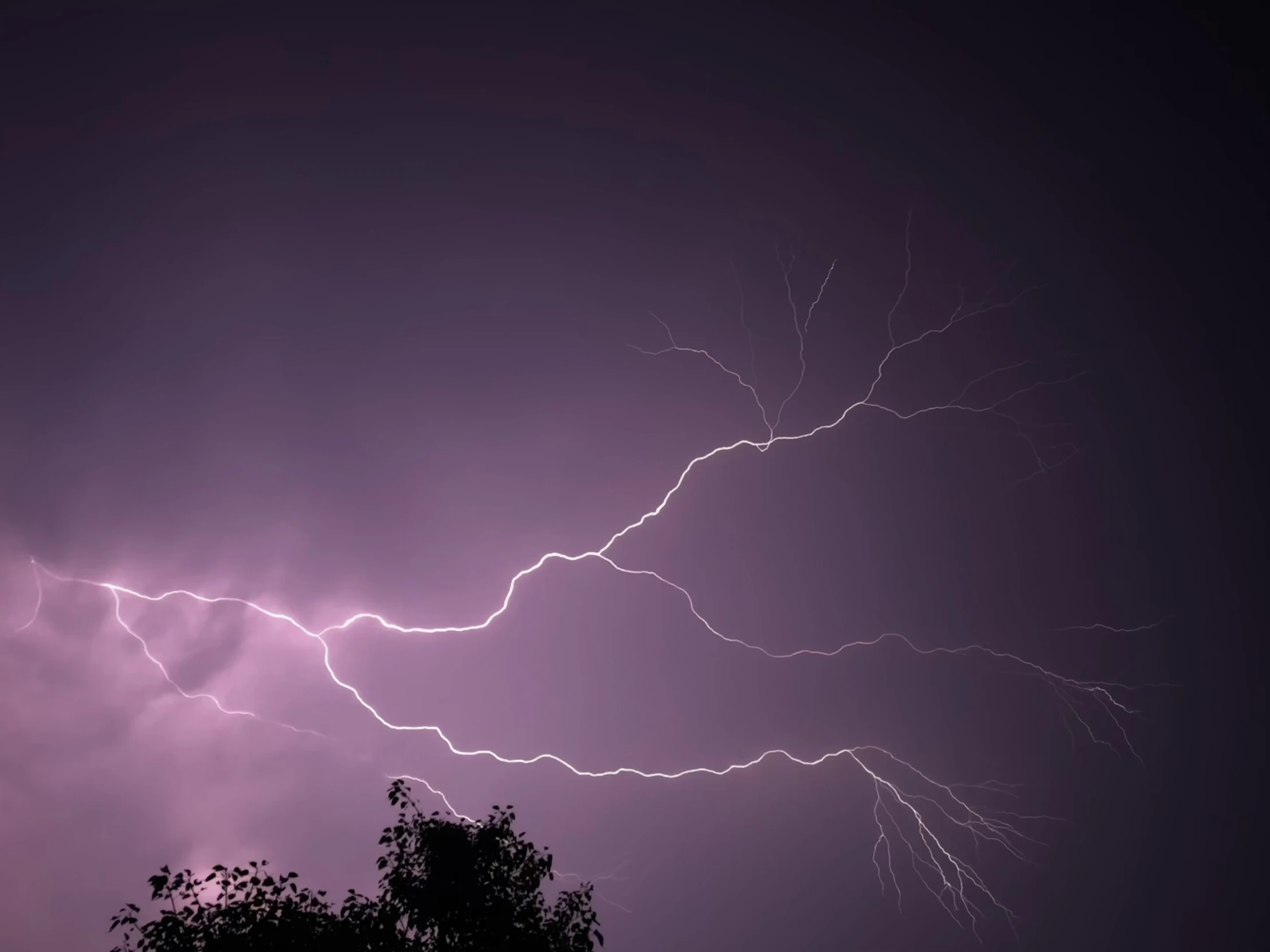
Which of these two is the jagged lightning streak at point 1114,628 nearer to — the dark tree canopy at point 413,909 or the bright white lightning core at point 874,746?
the bright white lightning core at point 874,746

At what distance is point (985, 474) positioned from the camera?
15.9m

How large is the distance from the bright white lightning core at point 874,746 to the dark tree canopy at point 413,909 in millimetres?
9449

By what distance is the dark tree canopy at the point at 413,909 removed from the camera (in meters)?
4.11

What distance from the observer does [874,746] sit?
48.1 feet

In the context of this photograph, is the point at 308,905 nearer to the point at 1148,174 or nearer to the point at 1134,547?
the point at 1134,547

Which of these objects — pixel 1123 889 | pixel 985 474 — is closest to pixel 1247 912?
pixel 1123 889

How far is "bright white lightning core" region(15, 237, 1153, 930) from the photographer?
45.4 ft

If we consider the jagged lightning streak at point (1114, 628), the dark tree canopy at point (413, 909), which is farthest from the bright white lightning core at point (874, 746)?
the dark tree canopy at point (413, 909)

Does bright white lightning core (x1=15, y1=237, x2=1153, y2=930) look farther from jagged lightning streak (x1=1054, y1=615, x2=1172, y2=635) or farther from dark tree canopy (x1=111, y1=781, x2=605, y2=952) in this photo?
dark tree canopy (x1=111, y1=781, x2=605, y2=952)

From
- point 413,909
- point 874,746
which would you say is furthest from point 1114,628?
point 413,909

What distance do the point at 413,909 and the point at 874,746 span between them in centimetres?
1285

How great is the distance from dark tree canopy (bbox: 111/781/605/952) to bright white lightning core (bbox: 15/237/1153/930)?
9.45 metres

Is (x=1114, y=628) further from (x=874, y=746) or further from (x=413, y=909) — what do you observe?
(x=413, y=909)

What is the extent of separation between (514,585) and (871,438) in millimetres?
9572
